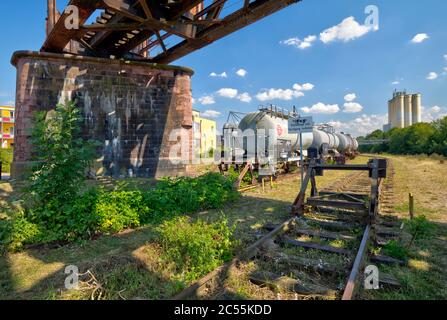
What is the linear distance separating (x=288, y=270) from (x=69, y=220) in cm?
393

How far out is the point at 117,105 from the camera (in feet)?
37.3

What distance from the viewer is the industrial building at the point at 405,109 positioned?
79544 millimetres

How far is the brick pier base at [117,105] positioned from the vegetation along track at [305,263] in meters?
8.14

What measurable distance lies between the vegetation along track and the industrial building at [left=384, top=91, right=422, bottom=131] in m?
91.4

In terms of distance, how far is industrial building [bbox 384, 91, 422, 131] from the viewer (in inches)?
3132

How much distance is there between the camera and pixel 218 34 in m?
9.17

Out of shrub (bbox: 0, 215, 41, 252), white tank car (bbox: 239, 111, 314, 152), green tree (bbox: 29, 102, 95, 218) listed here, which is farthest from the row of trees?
shrub (bbox: 0, 215, 41, 252)

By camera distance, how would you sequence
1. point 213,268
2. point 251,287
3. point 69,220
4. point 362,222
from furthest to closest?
point 362,222
point 69,220
point 213,268
point 251,287

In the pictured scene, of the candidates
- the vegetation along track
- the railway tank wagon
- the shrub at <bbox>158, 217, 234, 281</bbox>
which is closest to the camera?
the vegetation along track

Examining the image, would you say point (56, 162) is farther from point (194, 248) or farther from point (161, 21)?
point (161, 21)

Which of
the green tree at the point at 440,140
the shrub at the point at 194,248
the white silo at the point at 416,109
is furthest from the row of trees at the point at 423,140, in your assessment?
the shrub at the point at 194,248

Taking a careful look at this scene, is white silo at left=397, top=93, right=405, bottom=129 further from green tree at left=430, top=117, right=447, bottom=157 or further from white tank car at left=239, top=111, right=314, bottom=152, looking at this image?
white tank car at left=239, top=111, right=314, bottom=152

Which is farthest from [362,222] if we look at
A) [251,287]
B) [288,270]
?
[251,287]
